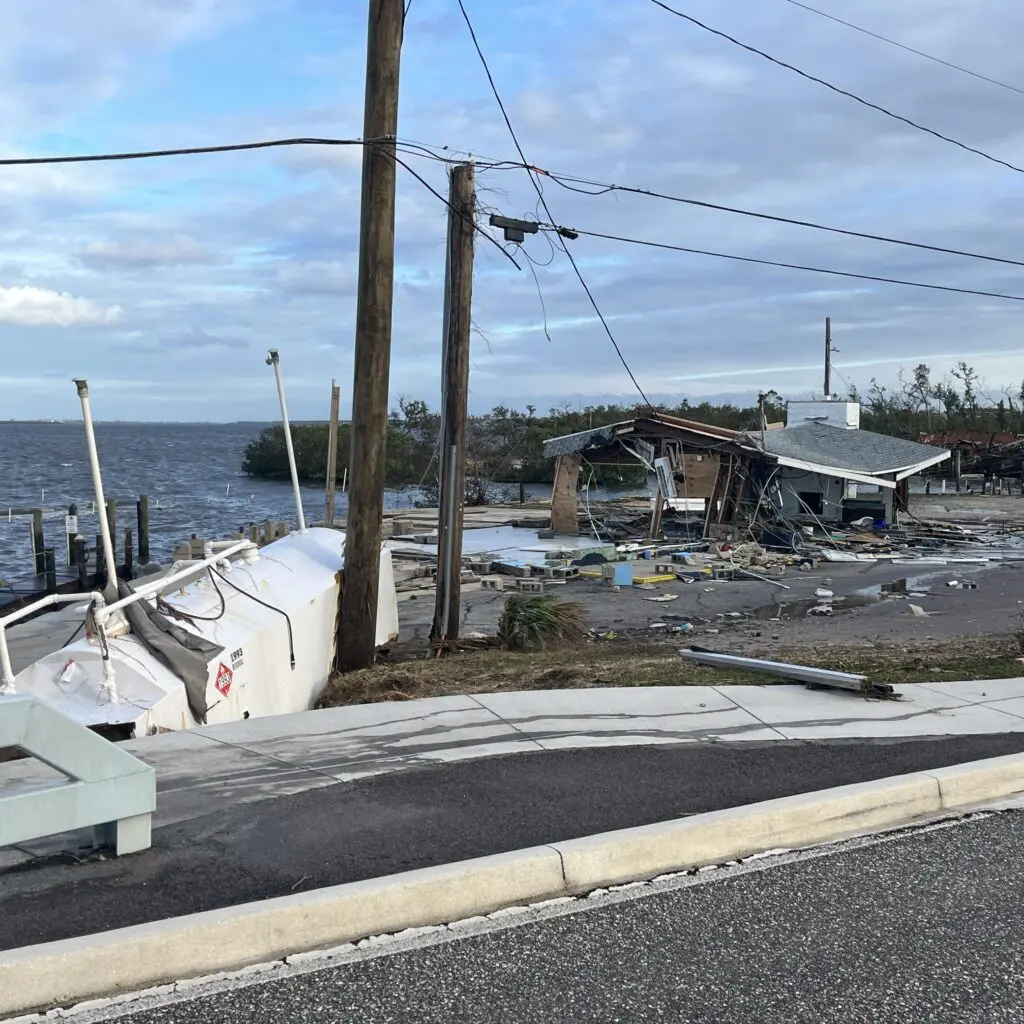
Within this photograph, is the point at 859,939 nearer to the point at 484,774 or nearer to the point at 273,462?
the point at 484,774

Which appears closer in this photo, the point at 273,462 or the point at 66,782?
the point at 66,782

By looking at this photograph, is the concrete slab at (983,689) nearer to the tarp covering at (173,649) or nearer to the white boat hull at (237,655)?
the white boat hull at (237,655)

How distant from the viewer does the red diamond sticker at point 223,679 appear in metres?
8.33

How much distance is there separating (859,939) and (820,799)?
152cm

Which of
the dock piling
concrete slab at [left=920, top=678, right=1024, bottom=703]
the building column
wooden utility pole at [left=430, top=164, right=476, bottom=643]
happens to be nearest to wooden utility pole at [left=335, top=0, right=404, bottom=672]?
wooden utility pole at [left=430, top=164, right=476, bottom=643]

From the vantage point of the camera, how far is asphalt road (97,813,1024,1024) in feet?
12.8

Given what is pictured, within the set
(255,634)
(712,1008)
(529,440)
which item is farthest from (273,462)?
(712,1008)

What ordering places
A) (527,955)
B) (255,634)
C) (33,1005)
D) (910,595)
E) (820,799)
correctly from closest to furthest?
1. (33,1005)
2. (527,955)
3. (820,799)
4. (255,634)
5. (910,595)

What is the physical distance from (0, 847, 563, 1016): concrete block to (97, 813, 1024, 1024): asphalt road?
247 mm

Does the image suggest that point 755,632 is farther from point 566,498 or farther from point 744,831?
point 566,498

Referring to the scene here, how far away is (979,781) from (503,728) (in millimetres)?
3051

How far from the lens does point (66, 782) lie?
16.0 feet

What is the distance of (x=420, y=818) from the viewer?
18.7 ft

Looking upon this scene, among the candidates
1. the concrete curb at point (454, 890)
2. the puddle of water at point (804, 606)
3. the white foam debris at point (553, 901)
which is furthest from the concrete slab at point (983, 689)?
the puddle of water at point (804, 606)
